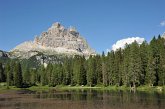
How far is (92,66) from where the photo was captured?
151 meters

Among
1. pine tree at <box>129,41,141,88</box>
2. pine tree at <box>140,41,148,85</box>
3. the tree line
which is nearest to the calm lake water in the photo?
the tree line

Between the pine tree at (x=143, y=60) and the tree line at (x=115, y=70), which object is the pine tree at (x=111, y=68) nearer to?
the tree line at (x=115, y=70)

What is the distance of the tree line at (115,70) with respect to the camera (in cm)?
10612

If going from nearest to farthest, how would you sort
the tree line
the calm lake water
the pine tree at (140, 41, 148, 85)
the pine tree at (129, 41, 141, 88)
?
the calm lake water → the tree line → the pine tree at (129, 41, 141, 88) → the pine tree at (140, 41, 148, 85)

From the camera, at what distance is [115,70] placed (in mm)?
129875

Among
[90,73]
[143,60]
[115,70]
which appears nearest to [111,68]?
[115,70]

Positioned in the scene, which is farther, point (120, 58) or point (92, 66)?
point (92, 66)

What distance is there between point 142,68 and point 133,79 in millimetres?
5454

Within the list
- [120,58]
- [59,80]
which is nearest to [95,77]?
[120,58]

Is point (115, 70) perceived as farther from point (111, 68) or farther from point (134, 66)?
point (134, 66)

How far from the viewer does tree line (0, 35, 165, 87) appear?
106 metres

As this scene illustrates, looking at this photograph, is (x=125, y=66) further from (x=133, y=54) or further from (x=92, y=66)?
(x=92, y=66)

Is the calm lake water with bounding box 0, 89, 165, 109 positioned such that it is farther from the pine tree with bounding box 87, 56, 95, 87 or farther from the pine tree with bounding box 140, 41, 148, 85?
the pine tree with bounding box 87, 56, 95, 87

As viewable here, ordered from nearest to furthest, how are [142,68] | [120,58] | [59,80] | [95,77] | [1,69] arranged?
[142,68]
[120,58]
[95,77]
[59,80]
[1,69]
